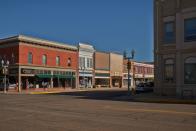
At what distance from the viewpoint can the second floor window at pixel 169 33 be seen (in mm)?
33597

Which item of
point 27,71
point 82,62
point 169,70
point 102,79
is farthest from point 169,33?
point 102,79

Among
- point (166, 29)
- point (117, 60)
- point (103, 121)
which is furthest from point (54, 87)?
point (103, 121)

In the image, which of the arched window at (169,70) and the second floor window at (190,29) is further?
the arched window at (169,70)

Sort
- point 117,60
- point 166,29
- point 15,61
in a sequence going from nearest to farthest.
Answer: point 166,29 → point 15,61 → point 117,60

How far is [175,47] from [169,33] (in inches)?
75.2

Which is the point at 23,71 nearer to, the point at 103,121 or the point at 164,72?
the point at 164,72

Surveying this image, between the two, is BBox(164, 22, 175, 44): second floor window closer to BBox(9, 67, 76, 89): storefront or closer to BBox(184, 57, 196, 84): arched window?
BBox(184, 57, 196, 84): arched window

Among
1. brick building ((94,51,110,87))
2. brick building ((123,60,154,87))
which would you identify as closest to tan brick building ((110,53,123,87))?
brick building ((94,51,110,87))

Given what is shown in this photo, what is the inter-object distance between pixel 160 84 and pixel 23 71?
95.2 ft

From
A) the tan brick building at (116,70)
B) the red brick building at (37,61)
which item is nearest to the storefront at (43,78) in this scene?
the red brick building at (37,61)

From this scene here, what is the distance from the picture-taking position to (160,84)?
113 ft

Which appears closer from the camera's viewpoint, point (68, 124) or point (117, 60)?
point (68, 124)

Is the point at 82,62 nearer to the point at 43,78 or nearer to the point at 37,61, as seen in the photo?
the point at 43,78

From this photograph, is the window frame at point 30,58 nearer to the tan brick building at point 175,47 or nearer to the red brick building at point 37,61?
the red brick building at point 37,61
